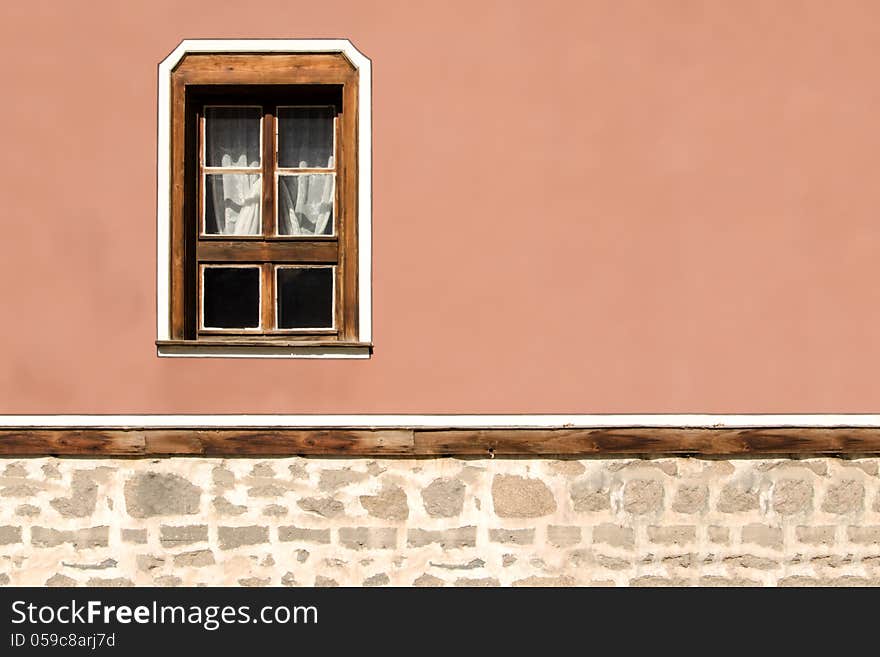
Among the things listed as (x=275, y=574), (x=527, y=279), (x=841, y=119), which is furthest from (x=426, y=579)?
(x=841, y=119)

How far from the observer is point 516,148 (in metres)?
6.36

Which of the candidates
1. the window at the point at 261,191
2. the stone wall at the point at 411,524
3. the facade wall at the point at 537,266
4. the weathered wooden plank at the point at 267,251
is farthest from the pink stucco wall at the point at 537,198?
the stone wall at the point at 411,524

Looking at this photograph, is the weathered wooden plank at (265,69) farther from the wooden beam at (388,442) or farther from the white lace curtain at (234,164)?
the wooden beam at (388,442)

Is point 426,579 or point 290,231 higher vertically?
point 290,231

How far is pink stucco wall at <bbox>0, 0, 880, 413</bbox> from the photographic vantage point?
20.7 ft

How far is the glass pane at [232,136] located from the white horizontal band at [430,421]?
1.62 metres

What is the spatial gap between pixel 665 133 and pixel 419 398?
222 cm

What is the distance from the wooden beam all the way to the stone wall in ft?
0.23

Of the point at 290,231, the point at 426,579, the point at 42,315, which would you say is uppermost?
the point at 290,231

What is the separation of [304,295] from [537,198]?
1.58 metres

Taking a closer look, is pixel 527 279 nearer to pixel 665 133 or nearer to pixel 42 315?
pixel 665 133

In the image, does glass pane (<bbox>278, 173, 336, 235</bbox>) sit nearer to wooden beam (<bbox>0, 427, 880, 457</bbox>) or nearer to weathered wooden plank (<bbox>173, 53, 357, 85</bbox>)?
weathered wooden plank (<bbox>173, 53, 357, 85</bbox>)

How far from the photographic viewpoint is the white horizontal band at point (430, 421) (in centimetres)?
625

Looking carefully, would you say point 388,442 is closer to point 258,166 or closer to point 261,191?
point 261,191
